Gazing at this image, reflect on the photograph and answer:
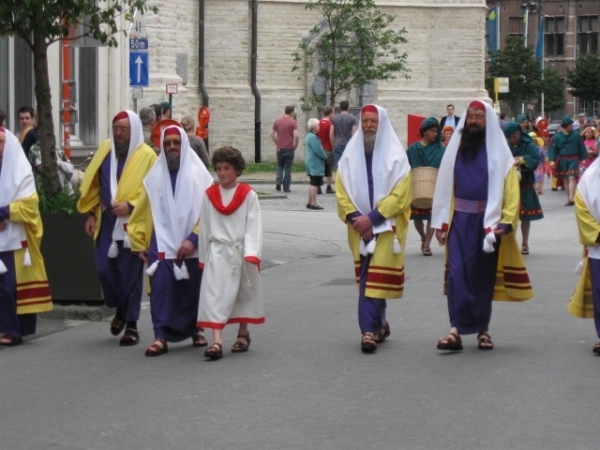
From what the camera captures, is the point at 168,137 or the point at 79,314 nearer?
the point at 168,137

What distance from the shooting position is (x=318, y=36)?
44.8 m

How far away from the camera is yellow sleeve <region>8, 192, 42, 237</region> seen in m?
10.1

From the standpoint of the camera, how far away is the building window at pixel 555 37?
8994 cm

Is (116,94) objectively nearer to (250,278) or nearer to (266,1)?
(250,278)

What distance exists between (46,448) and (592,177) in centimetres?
464

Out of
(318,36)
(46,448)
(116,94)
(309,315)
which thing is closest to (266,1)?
(318,36)

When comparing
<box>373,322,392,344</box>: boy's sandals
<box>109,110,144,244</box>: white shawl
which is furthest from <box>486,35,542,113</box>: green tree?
<box>109,110,144,244</box>: white shawl

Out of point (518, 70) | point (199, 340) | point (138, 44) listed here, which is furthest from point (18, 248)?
point (518, 70)

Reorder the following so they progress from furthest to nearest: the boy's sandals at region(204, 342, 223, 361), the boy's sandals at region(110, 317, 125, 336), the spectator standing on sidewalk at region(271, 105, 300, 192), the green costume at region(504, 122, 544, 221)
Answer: the spectator standing on sidewalk at region(271, 105, 300, 192)
the green costume at region(504, 122, 544, 221)
the boy's sandals at region(110, 317, 125, 336)
the boy's sandals at region(204, 342, 223, 361)

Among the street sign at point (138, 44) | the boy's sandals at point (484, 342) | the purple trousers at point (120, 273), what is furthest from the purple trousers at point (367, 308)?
the street sign at point (138, 44)

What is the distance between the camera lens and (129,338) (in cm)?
1038

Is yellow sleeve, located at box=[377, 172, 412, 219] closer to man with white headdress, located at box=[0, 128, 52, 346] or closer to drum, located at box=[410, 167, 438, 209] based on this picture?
man with white headdress, located at box=[0, 128, 52, 346]

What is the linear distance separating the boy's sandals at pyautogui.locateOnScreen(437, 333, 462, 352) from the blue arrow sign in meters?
12.6

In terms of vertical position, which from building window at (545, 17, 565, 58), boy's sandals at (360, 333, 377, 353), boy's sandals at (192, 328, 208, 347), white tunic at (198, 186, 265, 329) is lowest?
boy's sandals at (192, 328, 208, 347)
